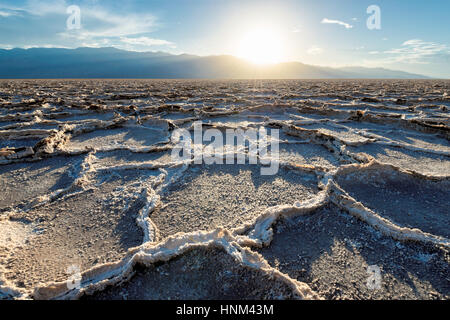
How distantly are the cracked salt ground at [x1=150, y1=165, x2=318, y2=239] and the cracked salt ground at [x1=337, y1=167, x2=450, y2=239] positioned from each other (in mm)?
446

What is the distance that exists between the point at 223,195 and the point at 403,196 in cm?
171

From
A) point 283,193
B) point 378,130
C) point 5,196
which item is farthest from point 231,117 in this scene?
point 5,196

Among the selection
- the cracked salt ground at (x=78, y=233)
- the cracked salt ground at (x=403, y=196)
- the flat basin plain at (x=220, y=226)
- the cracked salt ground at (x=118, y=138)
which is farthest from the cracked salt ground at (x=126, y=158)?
the cracked salt ground at (x=403, y=196)

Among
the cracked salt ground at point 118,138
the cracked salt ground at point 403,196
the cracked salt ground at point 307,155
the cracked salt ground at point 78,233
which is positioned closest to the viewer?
the cracked salt ground at point 78,233

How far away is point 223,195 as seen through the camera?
7.64ft

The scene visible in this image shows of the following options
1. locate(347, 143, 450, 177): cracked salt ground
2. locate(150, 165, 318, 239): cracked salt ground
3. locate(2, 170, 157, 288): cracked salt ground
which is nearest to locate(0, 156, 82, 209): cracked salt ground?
locate(2, 170, 157, 288): cracked salt ground

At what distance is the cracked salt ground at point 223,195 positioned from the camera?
194 cm

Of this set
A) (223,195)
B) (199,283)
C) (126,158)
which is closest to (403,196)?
(223,195)

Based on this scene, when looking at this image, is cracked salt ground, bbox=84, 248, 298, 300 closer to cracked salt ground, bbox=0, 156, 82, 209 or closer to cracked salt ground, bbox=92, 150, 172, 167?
cracked salt ground, bbox=0, 156, 82, 209

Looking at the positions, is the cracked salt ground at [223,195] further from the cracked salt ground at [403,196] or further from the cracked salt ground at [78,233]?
the cracked salt ground at [403,196]

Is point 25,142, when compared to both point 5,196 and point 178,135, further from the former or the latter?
point 178,135

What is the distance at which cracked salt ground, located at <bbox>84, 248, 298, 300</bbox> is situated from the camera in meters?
1.27

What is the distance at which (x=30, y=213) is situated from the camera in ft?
6.76

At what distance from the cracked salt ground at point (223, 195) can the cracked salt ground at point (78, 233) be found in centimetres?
29
